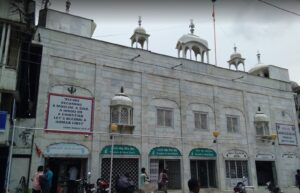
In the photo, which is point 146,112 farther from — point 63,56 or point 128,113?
point 63,56

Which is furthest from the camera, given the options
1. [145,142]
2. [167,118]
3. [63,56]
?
[167,118]

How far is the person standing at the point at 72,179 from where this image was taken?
1597 centimetres

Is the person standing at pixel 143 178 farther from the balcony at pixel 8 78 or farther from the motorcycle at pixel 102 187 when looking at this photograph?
the balcony at pixel 8 78

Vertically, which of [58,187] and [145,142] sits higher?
[145,142]

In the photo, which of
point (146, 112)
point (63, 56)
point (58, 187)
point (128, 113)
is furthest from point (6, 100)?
point (146, 112)

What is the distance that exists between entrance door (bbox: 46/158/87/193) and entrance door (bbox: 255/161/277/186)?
14.4 meters

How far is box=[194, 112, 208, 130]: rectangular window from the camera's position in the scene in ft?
68.9

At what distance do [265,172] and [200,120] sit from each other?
783 cm

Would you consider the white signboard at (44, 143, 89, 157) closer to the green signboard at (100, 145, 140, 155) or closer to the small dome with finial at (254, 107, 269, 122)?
the green signboard at (100, 145, 140, 155)

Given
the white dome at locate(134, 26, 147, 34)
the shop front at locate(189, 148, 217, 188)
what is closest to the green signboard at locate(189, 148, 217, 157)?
the shop front at locate(189, 148, 217, 188)

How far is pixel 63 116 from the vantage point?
16.3 meters

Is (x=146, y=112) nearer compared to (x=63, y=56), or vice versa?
(x=63, y=56)

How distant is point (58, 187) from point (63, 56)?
7339 millimetres

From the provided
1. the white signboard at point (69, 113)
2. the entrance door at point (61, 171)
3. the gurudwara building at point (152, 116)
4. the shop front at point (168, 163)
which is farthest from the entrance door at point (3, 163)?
the shop front at point (168, 163)
